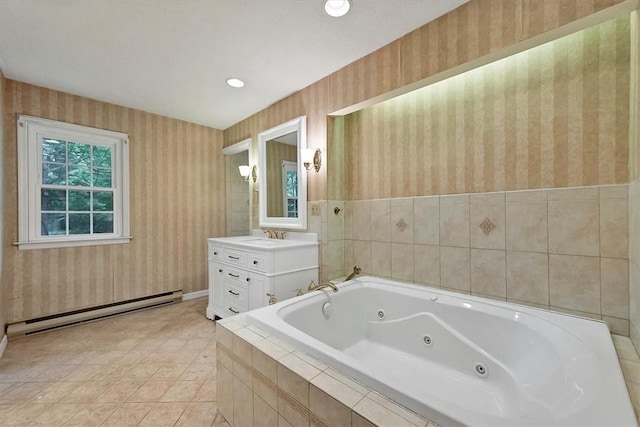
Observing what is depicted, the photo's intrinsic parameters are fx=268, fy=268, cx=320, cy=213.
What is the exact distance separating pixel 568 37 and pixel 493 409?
196 centimetres

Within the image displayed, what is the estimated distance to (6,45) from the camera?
6.19ft

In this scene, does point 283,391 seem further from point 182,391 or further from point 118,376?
point 118,376

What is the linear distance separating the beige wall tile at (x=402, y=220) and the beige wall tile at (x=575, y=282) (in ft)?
2.77

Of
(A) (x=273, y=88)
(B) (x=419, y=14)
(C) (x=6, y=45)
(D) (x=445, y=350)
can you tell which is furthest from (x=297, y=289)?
(C) (x=6, y=45)

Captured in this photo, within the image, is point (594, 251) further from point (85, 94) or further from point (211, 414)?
point (85, 94)

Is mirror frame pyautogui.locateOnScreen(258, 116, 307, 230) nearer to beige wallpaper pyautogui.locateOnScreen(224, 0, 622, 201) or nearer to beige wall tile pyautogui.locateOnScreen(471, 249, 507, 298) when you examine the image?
beige wallpaper pyautogui.locateOnScreen(224, 0, 622, 201)

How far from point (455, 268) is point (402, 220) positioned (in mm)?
510

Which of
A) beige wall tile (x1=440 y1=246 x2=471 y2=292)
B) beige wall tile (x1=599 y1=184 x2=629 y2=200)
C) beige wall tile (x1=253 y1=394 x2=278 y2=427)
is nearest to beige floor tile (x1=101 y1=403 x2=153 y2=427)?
beige wall tile (x1=253 y1=394 x2=278 y2=427)

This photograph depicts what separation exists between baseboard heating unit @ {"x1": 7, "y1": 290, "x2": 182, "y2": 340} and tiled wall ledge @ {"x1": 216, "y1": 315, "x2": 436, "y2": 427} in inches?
86.8

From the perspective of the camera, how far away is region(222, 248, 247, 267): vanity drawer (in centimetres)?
243

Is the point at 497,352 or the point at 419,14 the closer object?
the point at 497,352

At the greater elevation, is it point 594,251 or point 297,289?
point 594,251

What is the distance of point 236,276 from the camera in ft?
8.23

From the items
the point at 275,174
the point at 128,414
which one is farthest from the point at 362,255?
the point at 128,414
